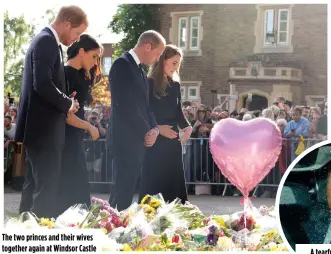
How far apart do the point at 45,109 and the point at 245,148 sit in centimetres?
161

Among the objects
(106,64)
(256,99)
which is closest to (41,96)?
(106,64)

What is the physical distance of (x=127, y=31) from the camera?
8430 mm

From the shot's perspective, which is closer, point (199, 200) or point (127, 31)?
point (127, 31)

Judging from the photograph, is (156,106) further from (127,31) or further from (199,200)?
(199,200)

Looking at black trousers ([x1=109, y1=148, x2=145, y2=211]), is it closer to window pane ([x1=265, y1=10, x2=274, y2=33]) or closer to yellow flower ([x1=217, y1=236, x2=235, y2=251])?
yellow flower ([x1=217, y1=236, x2=235, y2=251])

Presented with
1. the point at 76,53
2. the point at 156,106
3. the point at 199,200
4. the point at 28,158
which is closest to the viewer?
the point at 28,158

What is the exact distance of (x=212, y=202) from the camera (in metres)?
10.6

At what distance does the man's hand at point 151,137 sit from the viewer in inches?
325

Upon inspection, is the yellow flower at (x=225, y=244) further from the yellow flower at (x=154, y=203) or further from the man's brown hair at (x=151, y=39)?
the man's brown hair at (x=151, y=39)

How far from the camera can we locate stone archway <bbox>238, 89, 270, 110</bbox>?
389 inches

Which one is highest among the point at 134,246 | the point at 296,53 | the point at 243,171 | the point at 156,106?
the point at 296,53

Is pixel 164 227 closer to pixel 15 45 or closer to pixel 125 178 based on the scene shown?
pixel 125 178

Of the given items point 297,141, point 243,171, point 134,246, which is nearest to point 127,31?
point 243,171

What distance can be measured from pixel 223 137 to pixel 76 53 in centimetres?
151
